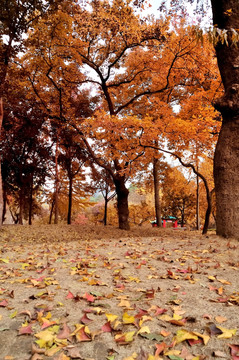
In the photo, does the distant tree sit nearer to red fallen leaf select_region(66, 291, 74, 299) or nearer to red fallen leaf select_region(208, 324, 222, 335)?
red fallen leaf select_region(66, 291, 74, 299)

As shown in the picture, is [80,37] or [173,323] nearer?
[173,323]

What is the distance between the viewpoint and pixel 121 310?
205 cm

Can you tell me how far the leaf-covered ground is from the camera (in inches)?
60.7

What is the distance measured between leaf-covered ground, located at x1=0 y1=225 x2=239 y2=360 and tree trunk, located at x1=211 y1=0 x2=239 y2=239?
7.28 feet

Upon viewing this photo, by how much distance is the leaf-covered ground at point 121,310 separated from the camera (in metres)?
1.54

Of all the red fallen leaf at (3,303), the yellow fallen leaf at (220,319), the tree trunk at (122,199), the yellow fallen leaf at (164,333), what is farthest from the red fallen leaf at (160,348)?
the tree trunk at (122,199)

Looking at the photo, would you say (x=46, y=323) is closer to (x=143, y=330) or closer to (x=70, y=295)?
(x=70, y=295)

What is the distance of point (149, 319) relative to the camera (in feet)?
6.13

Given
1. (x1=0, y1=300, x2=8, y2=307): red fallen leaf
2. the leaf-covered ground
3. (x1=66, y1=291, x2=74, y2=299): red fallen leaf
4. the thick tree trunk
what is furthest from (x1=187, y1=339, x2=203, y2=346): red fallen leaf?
the thick tree trunk

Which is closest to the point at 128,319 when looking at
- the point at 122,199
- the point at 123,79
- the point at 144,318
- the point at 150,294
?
the point at 144,318

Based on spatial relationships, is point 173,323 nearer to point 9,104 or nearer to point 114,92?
point 114,92

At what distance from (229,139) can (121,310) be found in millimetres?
4944

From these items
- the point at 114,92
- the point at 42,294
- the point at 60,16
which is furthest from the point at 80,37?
the point at 42,294

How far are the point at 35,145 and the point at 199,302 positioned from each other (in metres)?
14.4
